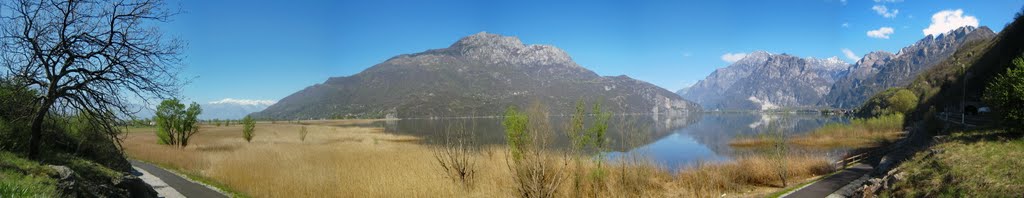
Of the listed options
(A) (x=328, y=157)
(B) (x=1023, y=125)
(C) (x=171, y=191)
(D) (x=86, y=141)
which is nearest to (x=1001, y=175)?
(B) (x=1023, y=125)

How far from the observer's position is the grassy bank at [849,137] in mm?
49166

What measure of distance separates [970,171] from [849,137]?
51.5 meters

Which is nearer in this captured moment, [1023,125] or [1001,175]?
[1001,175]

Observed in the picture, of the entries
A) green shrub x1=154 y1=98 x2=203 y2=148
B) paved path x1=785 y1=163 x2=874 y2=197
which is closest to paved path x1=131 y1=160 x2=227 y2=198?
green shrub x1=154 y1=98 x2=203 y2=148

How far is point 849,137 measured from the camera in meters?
56.2

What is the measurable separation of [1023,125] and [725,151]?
91.5ft

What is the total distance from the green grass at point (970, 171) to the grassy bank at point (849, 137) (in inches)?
1028

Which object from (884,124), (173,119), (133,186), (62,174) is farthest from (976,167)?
(884,124)

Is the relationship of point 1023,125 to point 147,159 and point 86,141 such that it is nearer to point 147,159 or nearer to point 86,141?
point 86,141

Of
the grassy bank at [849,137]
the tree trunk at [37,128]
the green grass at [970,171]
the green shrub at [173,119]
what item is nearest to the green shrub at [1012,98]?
the green grass at [970,171]

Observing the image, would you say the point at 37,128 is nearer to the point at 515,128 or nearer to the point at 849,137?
the point at 515,128

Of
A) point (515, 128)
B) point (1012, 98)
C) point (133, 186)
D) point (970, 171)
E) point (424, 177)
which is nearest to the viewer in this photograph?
point (133, 186)

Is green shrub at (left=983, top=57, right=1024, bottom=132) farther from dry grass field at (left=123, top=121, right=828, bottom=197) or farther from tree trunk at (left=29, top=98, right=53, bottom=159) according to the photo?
tree trunk at (left=29, top=98, right=53, bottom=159)

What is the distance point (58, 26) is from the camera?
1012cm
